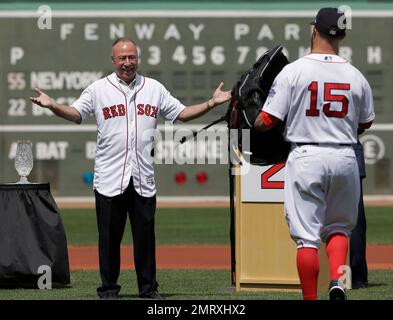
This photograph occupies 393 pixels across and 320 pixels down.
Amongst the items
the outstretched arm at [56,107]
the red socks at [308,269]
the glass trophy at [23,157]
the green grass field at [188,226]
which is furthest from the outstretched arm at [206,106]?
the green grass field at [188,226]

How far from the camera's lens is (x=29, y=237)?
10141mm

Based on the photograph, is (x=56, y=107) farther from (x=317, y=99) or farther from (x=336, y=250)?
(x=336, y=250)

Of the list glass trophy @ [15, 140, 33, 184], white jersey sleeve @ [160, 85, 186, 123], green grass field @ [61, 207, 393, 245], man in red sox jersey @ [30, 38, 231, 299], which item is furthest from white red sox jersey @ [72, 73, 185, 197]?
green grass field @ [61, 207, 393, 245]

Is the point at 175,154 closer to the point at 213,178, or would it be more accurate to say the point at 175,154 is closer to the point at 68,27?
the point at 213,178

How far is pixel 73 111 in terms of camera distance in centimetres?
905

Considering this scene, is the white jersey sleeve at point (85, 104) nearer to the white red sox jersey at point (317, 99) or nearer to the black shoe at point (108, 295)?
the black shoe at point (108, 295)

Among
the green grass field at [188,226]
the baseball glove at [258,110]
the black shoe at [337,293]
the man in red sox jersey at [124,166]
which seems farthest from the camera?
the green grass field at [188,226]

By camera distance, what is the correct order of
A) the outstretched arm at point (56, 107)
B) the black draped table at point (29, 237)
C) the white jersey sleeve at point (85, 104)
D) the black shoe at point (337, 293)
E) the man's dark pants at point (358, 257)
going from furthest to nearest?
the man's dark pants at point (358, 257) < the black draped table at point (29, 237) < the white jersey sleeve at point (85, 104) < the outstretched arm at point (56, 107) < the black shoe at point (337, 293)

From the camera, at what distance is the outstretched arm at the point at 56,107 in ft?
28.3

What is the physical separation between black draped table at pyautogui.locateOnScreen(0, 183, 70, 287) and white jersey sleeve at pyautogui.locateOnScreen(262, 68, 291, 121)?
11.0 feet

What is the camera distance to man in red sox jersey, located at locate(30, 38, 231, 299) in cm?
899

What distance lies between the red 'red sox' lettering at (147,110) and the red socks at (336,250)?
219cm

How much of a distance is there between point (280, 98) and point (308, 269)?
110 centimetres
